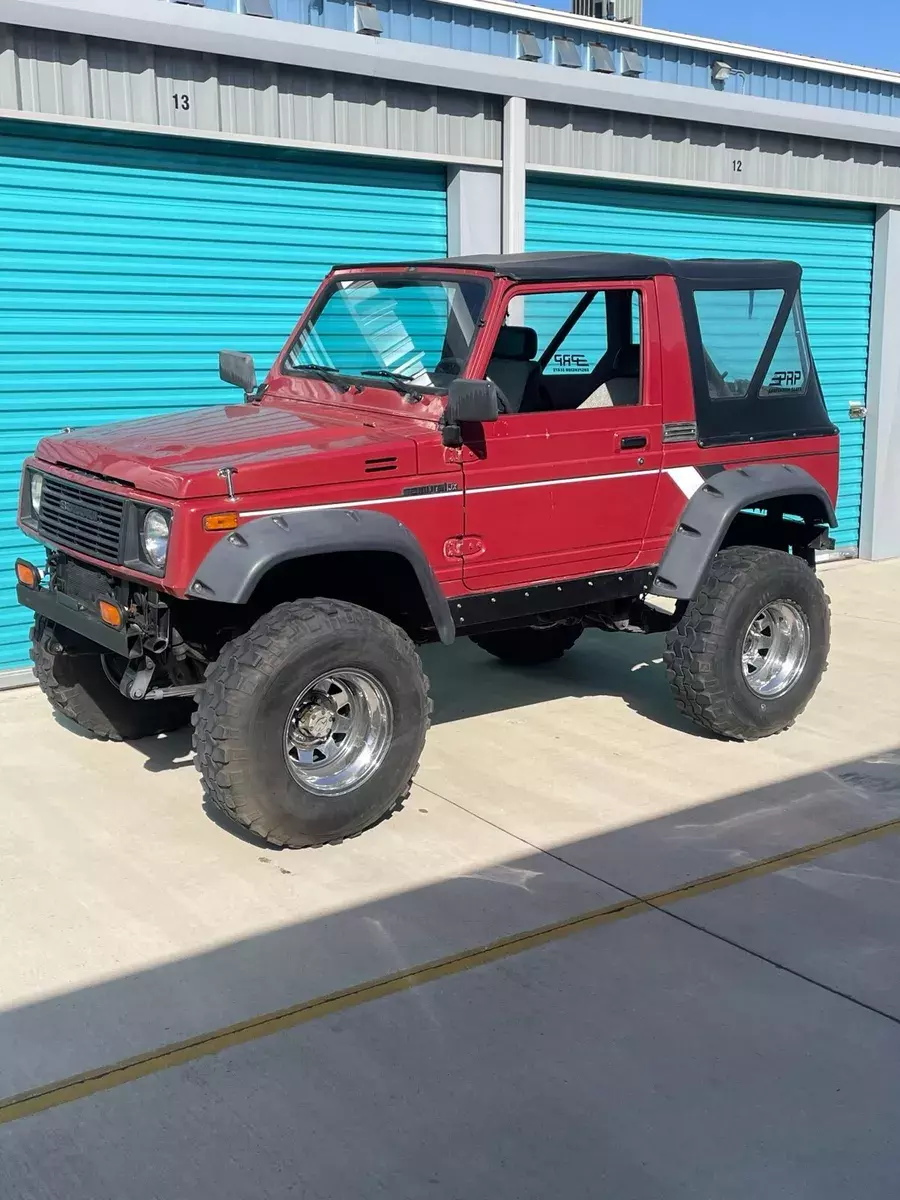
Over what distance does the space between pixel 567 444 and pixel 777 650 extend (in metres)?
1.69

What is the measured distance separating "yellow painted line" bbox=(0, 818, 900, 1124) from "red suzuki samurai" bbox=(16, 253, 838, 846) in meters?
→ 0.98

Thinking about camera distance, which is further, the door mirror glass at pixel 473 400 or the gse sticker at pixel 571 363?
the gse sticker at pixel 571 363

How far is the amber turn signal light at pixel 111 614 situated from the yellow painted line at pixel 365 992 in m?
1.74

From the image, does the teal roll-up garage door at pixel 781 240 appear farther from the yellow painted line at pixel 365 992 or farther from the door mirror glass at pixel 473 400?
the yellow painted line at pixel 365 992

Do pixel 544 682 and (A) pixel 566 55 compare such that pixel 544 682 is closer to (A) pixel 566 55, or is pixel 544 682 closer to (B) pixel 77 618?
(B) pixel 77 618

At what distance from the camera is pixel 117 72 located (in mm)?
6773

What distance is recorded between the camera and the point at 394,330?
557cm

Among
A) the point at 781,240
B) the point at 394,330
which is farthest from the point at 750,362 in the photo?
the point at 781,240

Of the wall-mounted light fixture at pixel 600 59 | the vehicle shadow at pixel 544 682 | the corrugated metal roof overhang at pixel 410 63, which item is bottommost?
the vehicle shadow at pixel 544 682

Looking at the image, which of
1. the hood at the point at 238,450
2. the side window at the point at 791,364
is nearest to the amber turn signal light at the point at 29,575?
the hood at the point at 238,450

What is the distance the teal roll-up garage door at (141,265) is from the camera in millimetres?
6855

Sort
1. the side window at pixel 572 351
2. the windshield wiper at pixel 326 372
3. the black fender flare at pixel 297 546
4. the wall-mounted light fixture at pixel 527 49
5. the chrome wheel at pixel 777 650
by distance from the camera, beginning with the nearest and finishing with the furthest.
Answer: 1. the black fender flare at pixel 297 546
2. the side window at pixel 572 351
3. the windshield wiper at pixel 326 372
4. the chrome wheel at pixel 777 650
5. the wall-mounted light fixture at pixel 527 49

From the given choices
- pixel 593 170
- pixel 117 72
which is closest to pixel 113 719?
pixel 117 72

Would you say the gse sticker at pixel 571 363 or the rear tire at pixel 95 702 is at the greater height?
the gse sticker at pixel 571 363
